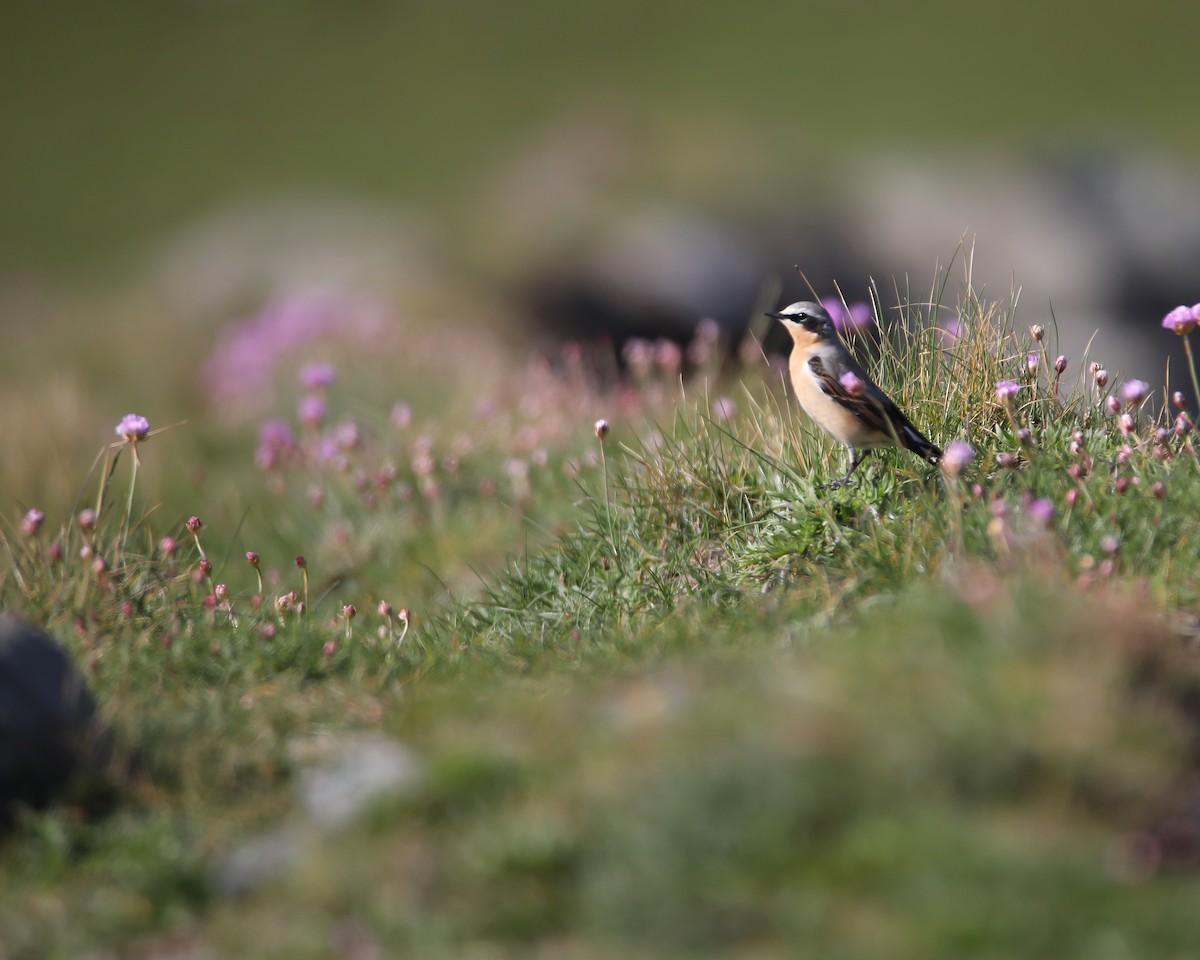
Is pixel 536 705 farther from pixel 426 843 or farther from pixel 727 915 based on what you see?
pixel 727 915

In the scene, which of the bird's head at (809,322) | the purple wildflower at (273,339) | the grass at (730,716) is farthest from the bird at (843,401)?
the purple wildflower at (273,339)

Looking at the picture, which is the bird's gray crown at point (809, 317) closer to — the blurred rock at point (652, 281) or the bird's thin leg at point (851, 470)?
the bird's thin leg at point (851, 470)

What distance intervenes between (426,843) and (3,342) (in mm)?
16696

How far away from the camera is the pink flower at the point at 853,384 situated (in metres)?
5.10

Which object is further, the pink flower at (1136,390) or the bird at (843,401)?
the bird at (843,401)

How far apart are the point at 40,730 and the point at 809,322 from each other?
3609 mm

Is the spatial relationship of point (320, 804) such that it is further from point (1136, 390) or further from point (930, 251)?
point (930, 251)

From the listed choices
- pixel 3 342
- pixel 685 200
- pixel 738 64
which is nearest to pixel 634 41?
pixel 738 64

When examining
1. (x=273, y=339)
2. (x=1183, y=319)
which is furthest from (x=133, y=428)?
(x=273, y=339)

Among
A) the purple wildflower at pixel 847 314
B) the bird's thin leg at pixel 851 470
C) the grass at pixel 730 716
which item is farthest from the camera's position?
the purple wildflower at pixel 847 314

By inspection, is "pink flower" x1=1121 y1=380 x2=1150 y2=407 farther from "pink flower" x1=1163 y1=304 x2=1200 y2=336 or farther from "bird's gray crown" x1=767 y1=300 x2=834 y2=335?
"bird's gray crown" x1=767 y1=300 x2=834 y2=335

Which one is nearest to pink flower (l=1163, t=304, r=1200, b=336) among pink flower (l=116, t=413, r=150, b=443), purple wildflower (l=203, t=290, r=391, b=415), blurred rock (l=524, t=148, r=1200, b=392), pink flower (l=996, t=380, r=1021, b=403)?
pink flower (l=996, t=380, r=1021, b=403)

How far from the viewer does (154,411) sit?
567 inches

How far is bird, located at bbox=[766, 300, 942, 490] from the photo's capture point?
5250 millimetres
